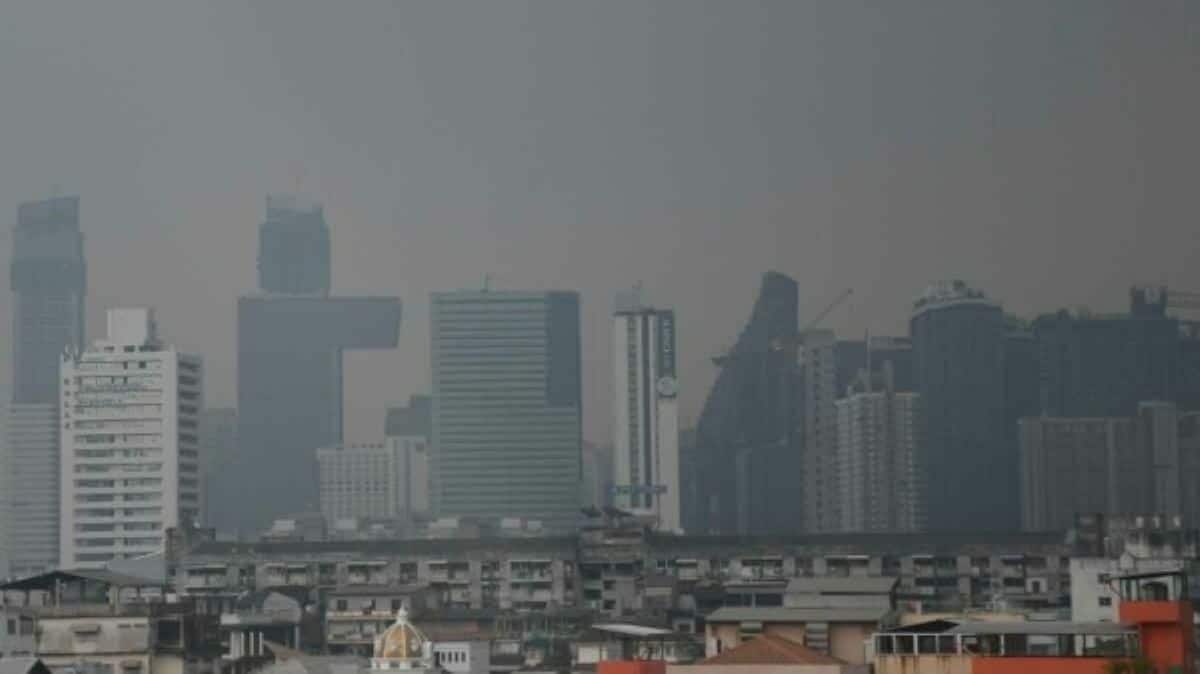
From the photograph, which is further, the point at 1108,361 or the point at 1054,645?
the point at 1108,361

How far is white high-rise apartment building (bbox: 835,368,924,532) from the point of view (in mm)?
171625

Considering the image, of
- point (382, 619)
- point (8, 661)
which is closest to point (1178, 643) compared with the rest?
point (8, 661)

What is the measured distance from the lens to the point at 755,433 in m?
191

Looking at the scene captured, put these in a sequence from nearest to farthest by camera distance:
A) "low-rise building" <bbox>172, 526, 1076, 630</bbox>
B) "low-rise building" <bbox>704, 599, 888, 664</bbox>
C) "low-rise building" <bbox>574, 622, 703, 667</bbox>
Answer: "low-rise building" <bbox>704, 599, 888, 664</bbox>, "low-rise building" <bbox>574, 622, 703, 667</bbox>, "low-rise building" <bbox>172, 526, 1076, 630</bbox>

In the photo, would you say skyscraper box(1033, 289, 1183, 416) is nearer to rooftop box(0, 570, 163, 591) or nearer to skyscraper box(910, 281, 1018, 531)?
skyscraper box(910, 281, 1018, 531)

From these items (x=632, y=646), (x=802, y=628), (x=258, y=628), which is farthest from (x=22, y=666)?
(x=258, y=628)

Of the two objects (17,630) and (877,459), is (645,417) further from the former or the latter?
(17,630)

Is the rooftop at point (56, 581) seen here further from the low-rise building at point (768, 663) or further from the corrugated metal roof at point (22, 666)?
the low-rise building at point (768, 663)

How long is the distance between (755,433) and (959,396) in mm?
16903

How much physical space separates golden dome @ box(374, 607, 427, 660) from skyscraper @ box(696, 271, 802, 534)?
11381 centimetres

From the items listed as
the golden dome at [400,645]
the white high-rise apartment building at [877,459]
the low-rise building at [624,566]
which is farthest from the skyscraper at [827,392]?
the golden dome at [400,645]

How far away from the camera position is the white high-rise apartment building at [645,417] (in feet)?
592

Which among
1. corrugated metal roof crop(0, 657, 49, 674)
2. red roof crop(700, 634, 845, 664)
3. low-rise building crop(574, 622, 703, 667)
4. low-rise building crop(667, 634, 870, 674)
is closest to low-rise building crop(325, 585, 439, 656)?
low-rise building crop(574, 622, 703, 667)

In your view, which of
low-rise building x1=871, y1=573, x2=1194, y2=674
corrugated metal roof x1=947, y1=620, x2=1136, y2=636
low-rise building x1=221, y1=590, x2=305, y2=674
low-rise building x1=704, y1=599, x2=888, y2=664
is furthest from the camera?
low-rise building x1=221, y1=590, x2=305, y2=674
